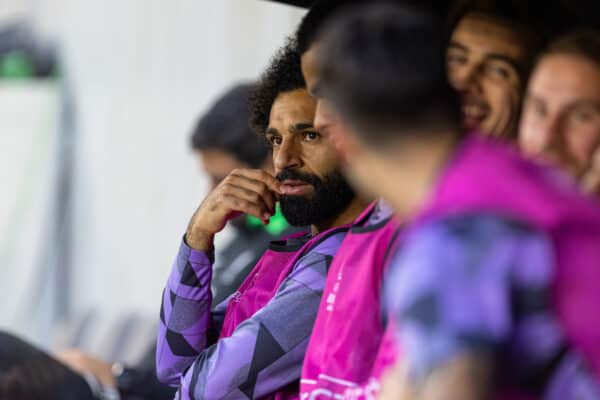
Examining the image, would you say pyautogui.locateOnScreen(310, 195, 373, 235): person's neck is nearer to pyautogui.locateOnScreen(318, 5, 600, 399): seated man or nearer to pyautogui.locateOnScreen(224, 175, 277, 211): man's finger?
pyautogui.locateOnScreen(224, 175, 277, 211): man's finger

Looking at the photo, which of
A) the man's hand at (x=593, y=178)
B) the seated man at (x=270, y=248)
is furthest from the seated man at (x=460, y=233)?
the seated man at (x=270, y=248)

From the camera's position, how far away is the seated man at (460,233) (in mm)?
1176

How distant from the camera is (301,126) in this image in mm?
2414

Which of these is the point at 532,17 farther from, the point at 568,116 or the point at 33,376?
the point at 33,376

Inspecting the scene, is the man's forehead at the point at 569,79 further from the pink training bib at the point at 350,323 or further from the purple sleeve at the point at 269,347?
the purple sleeve at the point at 269,347

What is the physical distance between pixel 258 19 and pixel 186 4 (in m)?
0.68

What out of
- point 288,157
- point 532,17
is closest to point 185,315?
point 288,157

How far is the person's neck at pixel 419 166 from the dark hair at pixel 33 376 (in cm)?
151

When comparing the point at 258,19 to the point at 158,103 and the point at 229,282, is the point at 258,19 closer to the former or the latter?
the point at 158,103

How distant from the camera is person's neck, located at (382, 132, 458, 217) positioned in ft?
4.23

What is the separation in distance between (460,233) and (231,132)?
9.58 feet

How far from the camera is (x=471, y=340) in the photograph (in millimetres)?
1161

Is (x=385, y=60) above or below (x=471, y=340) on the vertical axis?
above

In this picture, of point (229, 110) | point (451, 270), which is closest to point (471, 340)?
point (451, 270)
